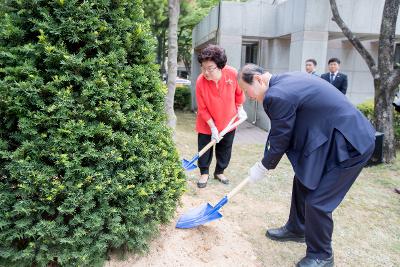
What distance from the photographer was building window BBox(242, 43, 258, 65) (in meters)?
11.3

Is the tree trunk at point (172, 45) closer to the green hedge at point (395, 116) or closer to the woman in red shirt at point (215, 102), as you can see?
the woman in red shirt at point (215, 102)

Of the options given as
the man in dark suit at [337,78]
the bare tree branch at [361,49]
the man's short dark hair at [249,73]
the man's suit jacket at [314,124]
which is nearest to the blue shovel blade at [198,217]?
the man's suit jacket at [314,124]

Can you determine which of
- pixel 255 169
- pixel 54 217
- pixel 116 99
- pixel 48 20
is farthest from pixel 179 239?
pixel 48 20

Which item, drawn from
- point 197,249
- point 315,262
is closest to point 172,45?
point 197,249

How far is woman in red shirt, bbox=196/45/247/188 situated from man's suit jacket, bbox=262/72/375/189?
4.97 feet

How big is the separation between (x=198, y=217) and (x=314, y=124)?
1.28 meters

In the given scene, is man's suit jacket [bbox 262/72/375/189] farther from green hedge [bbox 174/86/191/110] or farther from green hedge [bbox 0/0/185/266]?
green hedge [bbox 174/86/191/110]

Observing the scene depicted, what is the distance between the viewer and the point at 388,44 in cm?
601

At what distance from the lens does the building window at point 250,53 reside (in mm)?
11273

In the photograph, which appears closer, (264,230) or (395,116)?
(264,230)

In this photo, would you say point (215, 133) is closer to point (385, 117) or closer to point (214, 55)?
point (214, 55)

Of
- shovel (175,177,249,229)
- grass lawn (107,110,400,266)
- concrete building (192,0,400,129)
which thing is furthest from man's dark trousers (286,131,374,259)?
concrete building (192,0,400,129)

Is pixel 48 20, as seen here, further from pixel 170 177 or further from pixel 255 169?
pixel 255 169

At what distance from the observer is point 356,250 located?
3301 millimetres
